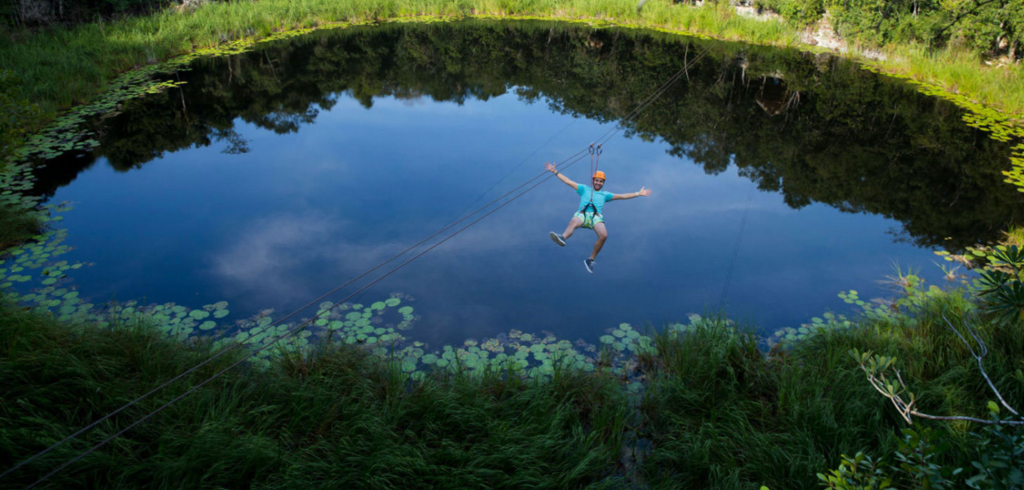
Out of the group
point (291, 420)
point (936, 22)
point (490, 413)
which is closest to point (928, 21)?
point (936, 22)

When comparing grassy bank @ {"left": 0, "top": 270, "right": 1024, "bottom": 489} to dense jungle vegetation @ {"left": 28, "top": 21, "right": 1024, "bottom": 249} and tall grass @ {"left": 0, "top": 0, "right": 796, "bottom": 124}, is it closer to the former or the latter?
dense jungle vegetation @ {"left": 28, "top": 21, "right": 1024, "bottom": 249}

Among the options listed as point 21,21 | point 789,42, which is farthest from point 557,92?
point 21,21

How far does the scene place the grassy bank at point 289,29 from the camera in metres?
10.7

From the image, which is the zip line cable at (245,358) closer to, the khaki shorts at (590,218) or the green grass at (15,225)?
the khaki shorts at (590,218)

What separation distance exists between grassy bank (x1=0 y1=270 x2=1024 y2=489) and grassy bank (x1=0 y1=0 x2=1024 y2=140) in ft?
25.6

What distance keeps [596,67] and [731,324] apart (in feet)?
34.7

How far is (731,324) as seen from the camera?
5.07 metres

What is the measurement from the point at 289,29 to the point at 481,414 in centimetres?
1612

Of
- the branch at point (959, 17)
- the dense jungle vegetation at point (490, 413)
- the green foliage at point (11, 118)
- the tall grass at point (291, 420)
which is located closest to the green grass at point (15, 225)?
the green foliage at point (11, 118)

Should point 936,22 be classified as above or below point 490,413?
above

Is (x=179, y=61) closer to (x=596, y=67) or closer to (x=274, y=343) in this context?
(x=596, y=67)

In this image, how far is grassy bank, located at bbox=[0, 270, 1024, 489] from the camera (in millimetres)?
3402

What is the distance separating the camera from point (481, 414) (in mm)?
3914

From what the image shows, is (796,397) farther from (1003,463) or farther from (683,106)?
(683,106)
